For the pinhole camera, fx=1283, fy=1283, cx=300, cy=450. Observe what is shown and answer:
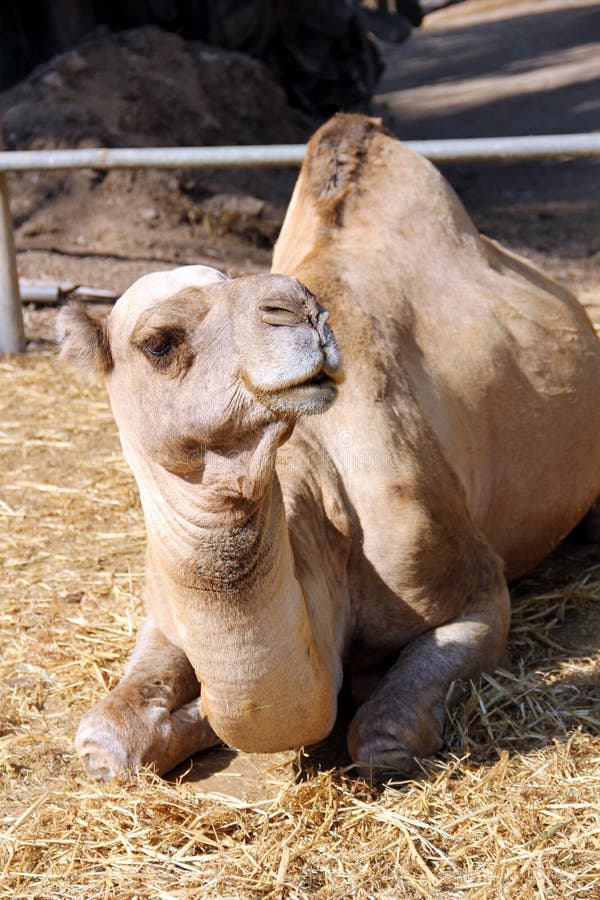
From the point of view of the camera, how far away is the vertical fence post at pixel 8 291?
6910 mm

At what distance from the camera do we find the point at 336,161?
437cm

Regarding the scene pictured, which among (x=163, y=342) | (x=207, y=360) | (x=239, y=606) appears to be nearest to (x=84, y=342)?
(x=163, y=342)

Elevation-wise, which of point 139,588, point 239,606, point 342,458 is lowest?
point 139,588

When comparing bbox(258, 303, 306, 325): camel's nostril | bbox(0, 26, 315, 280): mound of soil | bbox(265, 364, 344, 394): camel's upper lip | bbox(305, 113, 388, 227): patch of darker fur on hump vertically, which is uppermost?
bbox(258, 303, 306, 325): camel's nostril

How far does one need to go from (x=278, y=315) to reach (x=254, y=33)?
10799 mm

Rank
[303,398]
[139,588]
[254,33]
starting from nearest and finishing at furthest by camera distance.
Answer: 1. [303,398]
2. [139,588]
3. [254,33]

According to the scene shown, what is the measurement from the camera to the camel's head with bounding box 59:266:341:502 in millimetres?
2453

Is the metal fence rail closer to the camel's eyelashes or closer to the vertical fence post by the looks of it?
the vertical fence post

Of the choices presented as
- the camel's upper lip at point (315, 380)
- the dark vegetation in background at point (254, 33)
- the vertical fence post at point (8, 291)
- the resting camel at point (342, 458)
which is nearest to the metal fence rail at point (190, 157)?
the vertical fence post at point (8, 291)

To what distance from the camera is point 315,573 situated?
3.22 m

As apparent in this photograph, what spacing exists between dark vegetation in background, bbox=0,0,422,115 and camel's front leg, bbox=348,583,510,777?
29.6 feet

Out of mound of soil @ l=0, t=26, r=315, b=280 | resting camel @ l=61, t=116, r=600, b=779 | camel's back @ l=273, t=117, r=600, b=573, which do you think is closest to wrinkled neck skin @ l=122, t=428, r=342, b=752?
resting camel @ l=61, t=116, r=600, b=779

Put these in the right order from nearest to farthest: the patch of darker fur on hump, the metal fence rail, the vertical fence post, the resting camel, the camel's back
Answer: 1. the resting camel
2. the camel's back
3. the patch of darker fur on hump
4. the metal fence rail
5. the vertical fence post

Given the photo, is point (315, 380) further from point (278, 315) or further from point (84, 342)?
point (84, 342)
